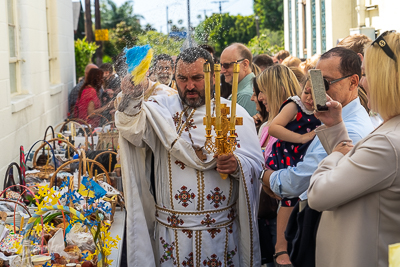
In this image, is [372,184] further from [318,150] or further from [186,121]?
[186,121]

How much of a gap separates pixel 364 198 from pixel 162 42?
1.89 m

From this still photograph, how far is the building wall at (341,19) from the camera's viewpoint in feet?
38.2

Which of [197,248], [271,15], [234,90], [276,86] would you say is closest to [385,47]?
[234,90]

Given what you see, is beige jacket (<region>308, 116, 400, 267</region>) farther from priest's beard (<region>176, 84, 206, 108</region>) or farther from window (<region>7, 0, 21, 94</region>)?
window (<region>7, 0, 21, 94</region>)

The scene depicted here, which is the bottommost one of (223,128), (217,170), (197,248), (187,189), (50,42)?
(197,248)

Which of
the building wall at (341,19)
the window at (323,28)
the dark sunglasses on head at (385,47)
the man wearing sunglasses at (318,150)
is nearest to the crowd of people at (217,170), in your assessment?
the man wearing sunglasses at (318,150)

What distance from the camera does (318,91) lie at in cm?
206

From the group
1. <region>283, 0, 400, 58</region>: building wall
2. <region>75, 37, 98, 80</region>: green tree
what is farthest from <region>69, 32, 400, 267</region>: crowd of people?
<region>75, 37, 98, 80</region>: green tree

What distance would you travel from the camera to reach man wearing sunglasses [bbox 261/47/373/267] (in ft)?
6.94

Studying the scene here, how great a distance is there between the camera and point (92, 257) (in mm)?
2615

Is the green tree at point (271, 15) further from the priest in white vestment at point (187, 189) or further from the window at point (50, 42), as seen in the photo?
the priest in white vestment at point (187, 189)

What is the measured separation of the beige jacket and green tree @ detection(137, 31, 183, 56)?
153 centimetres

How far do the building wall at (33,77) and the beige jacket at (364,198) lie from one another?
3503mm

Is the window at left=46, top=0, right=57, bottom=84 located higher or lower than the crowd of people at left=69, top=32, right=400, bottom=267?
higher
